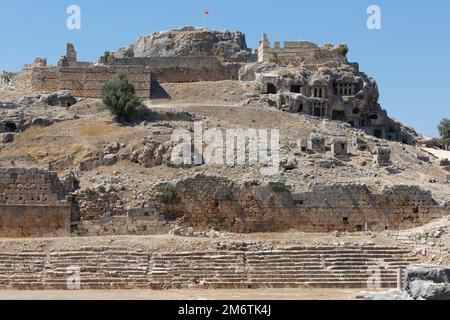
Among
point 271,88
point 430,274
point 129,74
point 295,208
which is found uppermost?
point 129,74

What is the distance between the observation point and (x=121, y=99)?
47656 mm

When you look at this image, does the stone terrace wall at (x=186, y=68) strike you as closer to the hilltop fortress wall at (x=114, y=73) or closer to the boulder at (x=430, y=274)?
the hilltop fortress wall at (x=114, y=73)

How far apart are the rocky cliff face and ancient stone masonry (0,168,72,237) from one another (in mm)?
28483

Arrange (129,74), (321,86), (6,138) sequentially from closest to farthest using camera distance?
(6,138)
(321,86)
(129,74)

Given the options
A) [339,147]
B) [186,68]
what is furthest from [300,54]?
[339,147]

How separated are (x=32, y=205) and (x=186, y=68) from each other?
2543 centimetres

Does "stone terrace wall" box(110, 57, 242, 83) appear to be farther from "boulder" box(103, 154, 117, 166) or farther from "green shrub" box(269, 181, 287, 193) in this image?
"green shrub" box(269, 181, 287, 193)

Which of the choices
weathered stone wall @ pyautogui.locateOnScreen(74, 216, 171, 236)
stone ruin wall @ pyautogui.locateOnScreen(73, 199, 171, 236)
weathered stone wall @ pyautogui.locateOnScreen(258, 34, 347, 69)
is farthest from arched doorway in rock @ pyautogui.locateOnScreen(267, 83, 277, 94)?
weathered stone wall @ pyautogui.locateOnScreen(74, 216, 171, 236)

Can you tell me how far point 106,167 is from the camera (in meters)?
41.1

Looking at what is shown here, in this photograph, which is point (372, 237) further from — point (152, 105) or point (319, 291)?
point (152, 105)

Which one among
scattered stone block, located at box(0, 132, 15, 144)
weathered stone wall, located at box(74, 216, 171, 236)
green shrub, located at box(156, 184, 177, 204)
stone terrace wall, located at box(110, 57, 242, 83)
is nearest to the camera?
weathered stone wall, located at box(74, 216, 171, 236)

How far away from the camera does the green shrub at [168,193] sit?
36.3 meters

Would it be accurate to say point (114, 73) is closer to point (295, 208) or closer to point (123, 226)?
point (123, 226)

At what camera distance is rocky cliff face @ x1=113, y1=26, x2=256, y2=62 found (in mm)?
64519
